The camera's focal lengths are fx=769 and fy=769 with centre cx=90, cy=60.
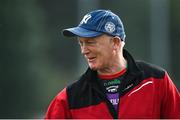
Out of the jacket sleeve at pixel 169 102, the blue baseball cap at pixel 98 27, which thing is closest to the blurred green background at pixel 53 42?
the blue baseball cap at pixel 98 27

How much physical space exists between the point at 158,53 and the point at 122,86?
33.7 ft

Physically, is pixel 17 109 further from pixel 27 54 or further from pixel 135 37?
pixel 135 37

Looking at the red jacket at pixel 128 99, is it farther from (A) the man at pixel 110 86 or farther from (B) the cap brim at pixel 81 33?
(B) the cap brim at pixel 81 33

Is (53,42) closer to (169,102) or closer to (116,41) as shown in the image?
(116,41)

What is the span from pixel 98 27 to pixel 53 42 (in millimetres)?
10863

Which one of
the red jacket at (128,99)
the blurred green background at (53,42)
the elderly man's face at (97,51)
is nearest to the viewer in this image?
the red jacket at (128,99)

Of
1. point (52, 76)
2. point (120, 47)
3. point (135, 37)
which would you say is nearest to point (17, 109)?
point (52, 76)

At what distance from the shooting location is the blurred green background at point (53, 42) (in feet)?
48.7

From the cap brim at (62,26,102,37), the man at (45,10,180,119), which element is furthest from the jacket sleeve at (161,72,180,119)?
the cap brim at (62,26,102,37)

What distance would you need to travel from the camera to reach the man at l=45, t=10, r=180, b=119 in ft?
16.2

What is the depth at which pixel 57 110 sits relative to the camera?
4992mm

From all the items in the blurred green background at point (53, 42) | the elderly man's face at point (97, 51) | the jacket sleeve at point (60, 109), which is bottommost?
the blurred green background at point (53, 42)

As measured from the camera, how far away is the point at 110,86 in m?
5.05

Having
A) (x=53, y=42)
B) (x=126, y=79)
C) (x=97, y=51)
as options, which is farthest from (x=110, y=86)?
(x=53, y=42)
